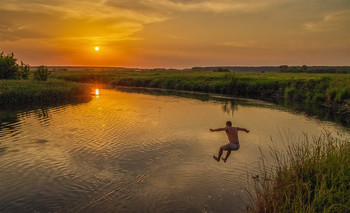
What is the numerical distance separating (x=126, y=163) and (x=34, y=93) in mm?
31088

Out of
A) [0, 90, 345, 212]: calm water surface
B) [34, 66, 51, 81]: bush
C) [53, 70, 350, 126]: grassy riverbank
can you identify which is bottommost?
[0, 90, 345, 212]: calm water surface

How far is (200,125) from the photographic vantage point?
27.1 metres

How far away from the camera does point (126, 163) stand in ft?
52.5

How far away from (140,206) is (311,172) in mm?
6536

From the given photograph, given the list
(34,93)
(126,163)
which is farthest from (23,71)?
(126,163)

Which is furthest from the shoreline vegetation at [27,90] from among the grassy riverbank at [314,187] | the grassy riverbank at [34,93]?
the grassy riverbank at [314,187]

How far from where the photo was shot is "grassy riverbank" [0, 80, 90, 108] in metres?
37.2

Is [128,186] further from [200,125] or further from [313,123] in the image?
[313,123]

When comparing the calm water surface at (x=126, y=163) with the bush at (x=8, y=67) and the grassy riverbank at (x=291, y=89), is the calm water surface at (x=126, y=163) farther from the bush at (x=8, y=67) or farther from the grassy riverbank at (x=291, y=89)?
the bush at (x=8, y=67)

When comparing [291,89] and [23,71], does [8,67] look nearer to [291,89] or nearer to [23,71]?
[23,71]

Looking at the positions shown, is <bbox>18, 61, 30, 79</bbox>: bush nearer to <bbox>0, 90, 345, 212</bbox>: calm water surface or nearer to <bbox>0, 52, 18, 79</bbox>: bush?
<bbox>0, 52, 18, 79</bbox>: bush

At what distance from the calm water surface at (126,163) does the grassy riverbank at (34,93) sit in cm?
1017

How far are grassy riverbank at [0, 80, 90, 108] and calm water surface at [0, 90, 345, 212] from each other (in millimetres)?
10165

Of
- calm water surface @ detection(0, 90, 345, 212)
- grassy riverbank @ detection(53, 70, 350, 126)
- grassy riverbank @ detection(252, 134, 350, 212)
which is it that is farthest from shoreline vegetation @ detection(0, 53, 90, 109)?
grassy riverbank @ detection(252, 134, 350, 212)
